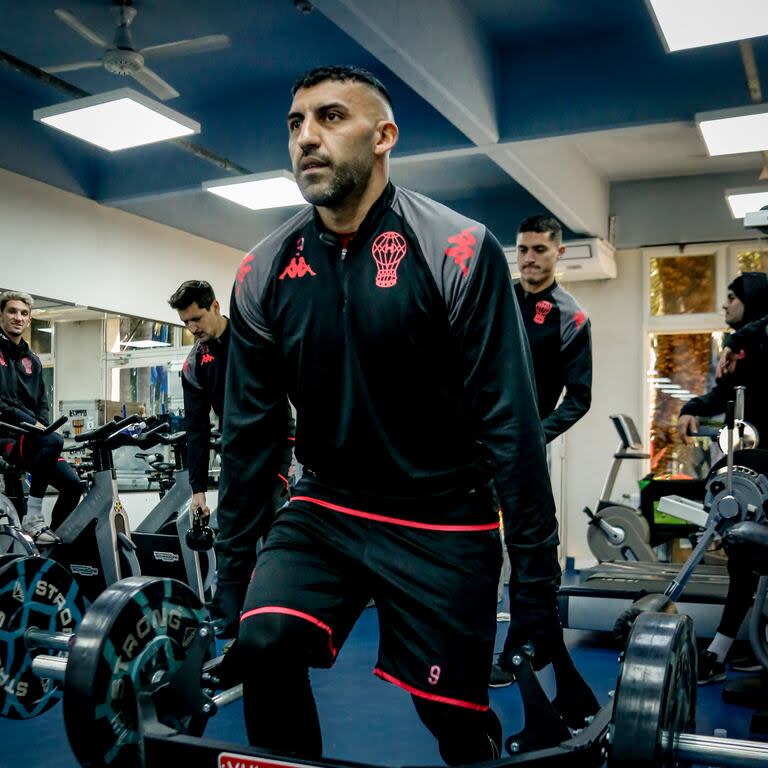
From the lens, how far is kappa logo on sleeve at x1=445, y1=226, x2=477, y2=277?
1617 millimetres

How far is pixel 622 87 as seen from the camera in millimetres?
5242

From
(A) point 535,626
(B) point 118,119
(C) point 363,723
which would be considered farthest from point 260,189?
(A) point 535,626

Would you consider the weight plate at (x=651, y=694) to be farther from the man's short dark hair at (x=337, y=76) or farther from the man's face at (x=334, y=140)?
the man's short dark hair at (x=337, y=76)

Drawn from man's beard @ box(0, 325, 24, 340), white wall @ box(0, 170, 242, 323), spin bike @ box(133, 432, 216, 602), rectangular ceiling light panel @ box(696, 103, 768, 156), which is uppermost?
rectangular ceiling light panel @ box(696, 103, 768, 156)

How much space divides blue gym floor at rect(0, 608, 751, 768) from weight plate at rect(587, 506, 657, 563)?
2500 mm

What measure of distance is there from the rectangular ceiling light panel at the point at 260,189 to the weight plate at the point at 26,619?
4.13 m

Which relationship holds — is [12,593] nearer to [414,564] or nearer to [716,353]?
[414,564]

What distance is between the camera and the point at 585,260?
775 centimetres

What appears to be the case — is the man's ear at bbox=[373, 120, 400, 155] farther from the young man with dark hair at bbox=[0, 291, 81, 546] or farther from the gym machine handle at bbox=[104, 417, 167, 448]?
the young man with dark hair at bbox=[0, 291, 81, 546]

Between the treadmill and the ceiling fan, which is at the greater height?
the ceiling fan

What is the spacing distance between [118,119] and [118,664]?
4.12 meters

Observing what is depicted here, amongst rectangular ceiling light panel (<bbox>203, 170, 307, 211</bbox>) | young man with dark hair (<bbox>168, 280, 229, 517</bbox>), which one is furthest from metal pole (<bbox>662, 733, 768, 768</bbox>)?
rectangular ceiling light panel (<bbox>203, 170, 307, 211</bbox>)

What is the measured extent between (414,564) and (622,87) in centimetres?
442

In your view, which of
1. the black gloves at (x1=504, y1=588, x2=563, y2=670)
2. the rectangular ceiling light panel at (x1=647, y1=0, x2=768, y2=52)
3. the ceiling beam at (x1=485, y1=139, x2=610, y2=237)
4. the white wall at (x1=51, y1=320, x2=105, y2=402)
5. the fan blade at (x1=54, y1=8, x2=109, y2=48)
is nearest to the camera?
the black gloves at (x1=504, y1=588, x2=563, y2=670)
